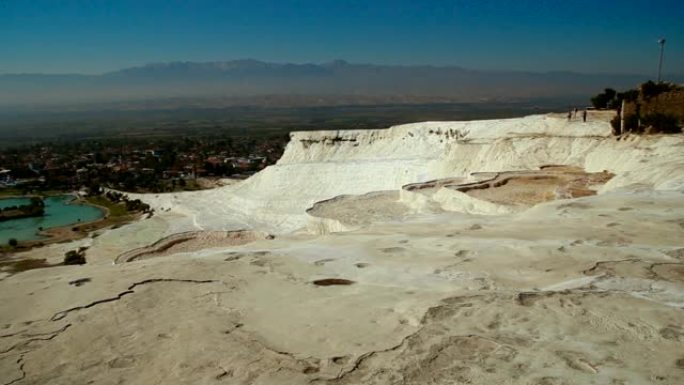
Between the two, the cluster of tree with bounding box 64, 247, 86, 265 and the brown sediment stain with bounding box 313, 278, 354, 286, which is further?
the cluster of tree with bounding box 64, 247, 86, 265

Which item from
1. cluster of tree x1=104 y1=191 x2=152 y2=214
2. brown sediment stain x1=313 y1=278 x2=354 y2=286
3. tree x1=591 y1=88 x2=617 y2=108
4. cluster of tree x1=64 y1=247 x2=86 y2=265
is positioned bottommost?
cluster of tree x1=104 y1=191 x2=152 y2=214

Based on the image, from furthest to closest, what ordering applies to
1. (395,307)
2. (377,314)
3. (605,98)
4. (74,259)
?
1. (605,98)
2. (74,259)
3. (395,307)
4. (377,314)

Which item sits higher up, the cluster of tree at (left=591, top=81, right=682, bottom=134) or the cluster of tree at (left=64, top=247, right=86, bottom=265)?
the cluster of tree at (left=591, top=81, right=682, bottom=134)

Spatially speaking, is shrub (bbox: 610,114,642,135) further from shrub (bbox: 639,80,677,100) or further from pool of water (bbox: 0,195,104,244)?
pool of water (bbox: 0,195,104,244)

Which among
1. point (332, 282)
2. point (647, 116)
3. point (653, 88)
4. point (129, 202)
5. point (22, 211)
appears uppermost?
point (653, 88)

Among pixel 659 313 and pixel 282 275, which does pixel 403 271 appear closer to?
pixel 282 275

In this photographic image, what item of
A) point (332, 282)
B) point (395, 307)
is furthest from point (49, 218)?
point (395, 307)

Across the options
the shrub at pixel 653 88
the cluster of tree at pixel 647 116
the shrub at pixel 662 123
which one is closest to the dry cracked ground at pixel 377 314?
the shrub at pixel 662 123

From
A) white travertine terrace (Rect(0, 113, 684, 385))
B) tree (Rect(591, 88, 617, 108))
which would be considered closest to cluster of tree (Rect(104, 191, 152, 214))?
tree (Rect(591, 88, 617, 108))

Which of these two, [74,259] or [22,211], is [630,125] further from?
[22,211]
